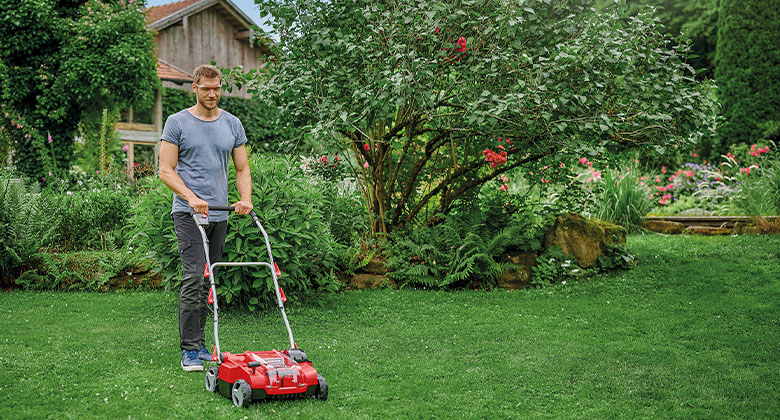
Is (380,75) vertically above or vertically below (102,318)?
above

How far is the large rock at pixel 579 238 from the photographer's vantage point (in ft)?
23.9

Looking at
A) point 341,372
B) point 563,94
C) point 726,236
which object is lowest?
point 341,372

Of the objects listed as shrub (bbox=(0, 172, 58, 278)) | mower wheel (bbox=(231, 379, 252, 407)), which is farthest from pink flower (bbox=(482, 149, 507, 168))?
shrub (bbox=(0, 172, 58, 278))

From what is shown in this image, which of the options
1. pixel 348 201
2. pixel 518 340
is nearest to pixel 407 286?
pixel 348 201

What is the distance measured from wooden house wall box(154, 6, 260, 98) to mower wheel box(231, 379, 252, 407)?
17451 millimetres

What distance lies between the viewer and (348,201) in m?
7.67

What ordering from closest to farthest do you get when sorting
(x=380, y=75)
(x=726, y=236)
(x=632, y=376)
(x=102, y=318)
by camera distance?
(x=632, y=376), (x=102, y=318), (x=380, y=75), (x=726, y=236)

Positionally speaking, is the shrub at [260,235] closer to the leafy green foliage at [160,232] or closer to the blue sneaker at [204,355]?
the leafy green foliage at [160,232]

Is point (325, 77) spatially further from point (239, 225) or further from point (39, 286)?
point (39, 286)

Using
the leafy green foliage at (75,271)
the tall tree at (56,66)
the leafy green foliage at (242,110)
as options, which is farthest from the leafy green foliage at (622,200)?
the leafy green foliage at (242,110)

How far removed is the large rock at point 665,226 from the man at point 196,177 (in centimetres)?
716

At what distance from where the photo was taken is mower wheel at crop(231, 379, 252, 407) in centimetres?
345

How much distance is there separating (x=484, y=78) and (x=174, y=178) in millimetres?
3261

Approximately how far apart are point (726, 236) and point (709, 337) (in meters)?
4.20
